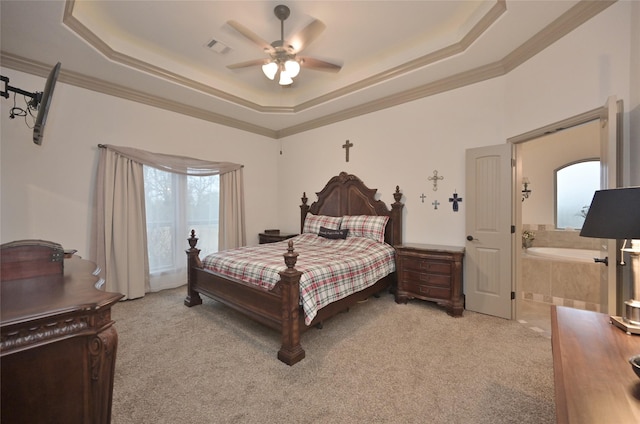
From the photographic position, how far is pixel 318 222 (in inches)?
179

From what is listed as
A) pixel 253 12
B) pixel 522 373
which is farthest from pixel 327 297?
pixel 253 12

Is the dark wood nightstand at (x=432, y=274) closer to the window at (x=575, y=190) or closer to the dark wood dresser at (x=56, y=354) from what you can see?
the window at (x=575, y=190)

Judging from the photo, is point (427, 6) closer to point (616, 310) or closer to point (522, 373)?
point (616, 310)

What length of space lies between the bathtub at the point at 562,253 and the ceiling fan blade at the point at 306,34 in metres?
4.06

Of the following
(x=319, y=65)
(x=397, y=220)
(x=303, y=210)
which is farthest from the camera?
(x=303, y=210)

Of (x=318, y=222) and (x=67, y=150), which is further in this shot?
(x=318, y=222)

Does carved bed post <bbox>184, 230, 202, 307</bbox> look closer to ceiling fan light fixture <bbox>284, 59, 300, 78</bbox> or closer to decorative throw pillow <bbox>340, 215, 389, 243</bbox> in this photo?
decorative throw pillow <bbox>340, 215, 389, 243</bbox>

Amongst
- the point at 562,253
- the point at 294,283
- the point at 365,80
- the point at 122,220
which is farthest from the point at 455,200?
the point at 122,220

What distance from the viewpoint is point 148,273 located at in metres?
3.86

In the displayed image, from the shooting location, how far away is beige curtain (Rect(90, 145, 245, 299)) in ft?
11.1

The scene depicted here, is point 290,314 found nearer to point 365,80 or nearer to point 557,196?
point 365,80

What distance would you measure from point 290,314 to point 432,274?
195 cm

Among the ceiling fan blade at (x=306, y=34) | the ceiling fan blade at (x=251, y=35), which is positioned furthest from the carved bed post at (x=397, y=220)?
the ceiling fan blade at (x=251, y=35)

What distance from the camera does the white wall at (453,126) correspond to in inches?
81.5
